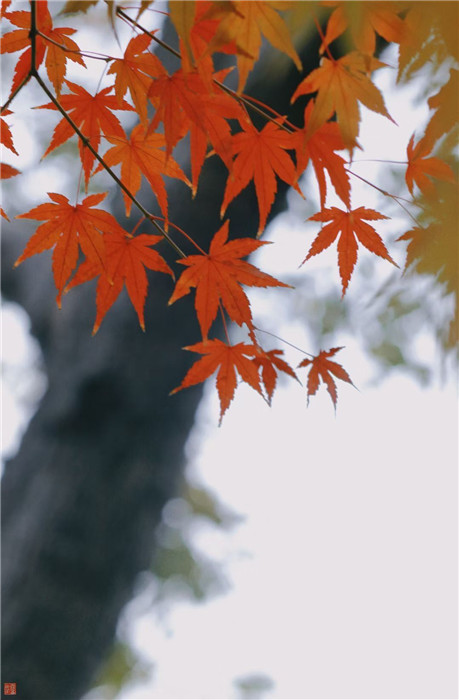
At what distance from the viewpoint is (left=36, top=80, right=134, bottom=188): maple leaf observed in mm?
686

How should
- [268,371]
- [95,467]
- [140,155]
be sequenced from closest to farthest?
[140,155] < [268,371] < [95,467]

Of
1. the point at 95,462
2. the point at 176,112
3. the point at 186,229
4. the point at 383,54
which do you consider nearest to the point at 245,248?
the point at 176,112

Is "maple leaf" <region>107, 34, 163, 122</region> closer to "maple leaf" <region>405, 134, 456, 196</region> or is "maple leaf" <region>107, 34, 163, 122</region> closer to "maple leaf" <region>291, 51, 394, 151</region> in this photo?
"maple leaf" <region>291, 51, 394, 151</region>

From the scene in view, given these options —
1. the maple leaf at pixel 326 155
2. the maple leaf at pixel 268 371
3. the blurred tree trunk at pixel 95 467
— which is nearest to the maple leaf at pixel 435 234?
the maple leaf at pixel 326 155

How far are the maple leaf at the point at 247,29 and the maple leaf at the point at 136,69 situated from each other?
0.14 meters

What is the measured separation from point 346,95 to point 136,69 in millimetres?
248

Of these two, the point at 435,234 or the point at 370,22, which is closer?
the point at 370,22

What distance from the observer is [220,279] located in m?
0.70

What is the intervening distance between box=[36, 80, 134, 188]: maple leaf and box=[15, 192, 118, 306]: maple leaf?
47 mm

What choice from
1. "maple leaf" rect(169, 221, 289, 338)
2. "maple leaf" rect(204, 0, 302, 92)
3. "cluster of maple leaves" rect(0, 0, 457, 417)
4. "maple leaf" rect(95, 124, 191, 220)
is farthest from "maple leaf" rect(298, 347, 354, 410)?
"maple leaf" rect(204, 0, 302, 92)

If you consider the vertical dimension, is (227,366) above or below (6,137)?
below

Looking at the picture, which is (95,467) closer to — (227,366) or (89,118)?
(227,366)

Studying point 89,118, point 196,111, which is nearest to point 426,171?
point 196,111

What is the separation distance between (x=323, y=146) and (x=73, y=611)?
1.09 meters
